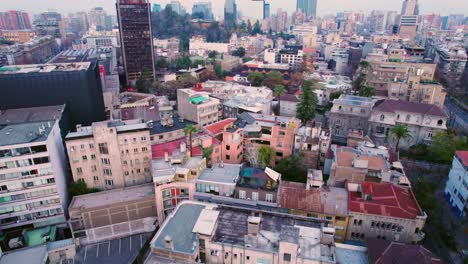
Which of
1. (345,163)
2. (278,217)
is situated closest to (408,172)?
(345,163)

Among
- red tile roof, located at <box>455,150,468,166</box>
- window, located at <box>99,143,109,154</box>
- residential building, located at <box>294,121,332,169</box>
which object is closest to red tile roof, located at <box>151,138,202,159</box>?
window, located at <box>99,143,109,154</box>

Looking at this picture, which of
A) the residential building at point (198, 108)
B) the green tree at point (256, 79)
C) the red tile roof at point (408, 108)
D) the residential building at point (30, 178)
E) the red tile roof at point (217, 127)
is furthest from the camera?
the green tree at point (256, 79)

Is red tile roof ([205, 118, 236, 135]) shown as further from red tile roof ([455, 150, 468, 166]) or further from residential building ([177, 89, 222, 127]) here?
red tile roof ([455, 150, 468, 166])

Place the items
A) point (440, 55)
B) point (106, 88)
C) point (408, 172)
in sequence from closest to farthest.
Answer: point (408, 172) → point (106, 88) → point (440, 55)

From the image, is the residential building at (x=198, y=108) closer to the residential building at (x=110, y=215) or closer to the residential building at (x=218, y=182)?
the residential building at (x=218, y=182)

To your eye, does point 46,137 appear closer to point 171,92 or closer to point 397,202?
point 397,202

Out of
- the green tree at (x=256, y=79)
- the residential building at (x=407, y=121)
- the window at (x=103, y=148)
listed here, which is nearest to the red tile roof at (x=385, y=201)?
the residential building at (x=407, y=121)
